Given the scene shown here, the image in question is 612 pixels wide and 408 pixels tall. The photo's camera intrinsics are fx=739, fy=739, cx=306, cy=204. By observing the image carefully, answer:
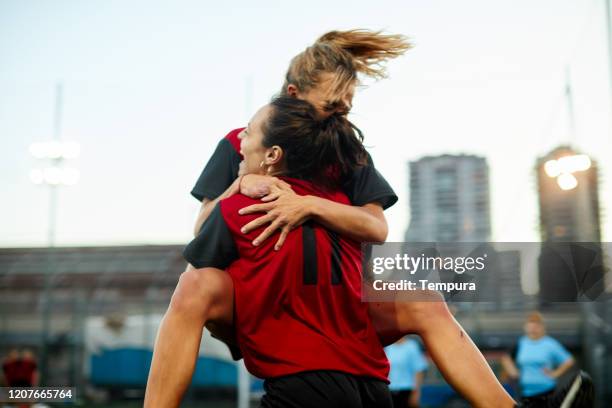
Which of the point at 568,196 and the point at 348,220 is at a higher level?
the point at 568,196

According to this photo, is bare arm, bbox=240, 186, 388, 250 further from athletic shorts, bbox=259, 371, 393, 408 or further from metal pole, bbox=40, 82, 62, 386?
metal pole, bbox=40, 82, 62, 386

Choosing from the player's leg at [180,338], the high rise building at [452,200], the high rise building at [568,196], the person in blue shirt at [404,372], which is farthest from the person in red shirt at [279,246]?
the high rise building at [452,200]

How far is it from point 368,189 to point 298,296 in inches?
14.3

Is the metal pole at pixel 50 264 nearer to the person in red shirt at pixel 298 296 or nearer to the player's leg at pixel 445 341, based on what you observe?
the person in red shirt at pixel 298 296

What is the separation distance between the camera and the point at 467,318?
8625 millimetres

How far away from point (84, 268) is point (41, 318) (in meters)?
1.26

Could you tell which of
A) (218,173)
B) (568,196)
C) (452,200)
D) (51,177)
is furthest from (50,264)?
(218,173)

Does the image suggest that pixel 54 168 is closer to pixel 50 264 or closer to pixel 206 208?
pixel 50 264

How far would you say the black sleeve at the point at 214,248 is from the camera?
159cm

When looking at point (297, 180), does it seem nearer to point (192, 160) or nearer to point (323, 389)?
point (323, 389)

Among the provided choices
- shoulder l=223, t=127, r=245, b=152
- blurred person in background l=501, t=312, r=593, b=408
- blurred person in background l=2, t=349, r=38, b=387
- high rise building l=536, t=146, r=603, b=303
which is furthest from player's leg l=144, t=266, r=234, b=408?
blurred person in background l=2, t=349, r=38, b=387

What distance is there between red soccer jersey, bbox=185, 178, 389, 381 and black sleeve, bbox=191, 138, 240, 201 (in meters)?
0.31

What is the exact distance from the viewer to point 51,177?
25.3 ft

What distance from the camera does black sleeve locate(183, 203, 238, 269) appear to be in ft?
5.22
